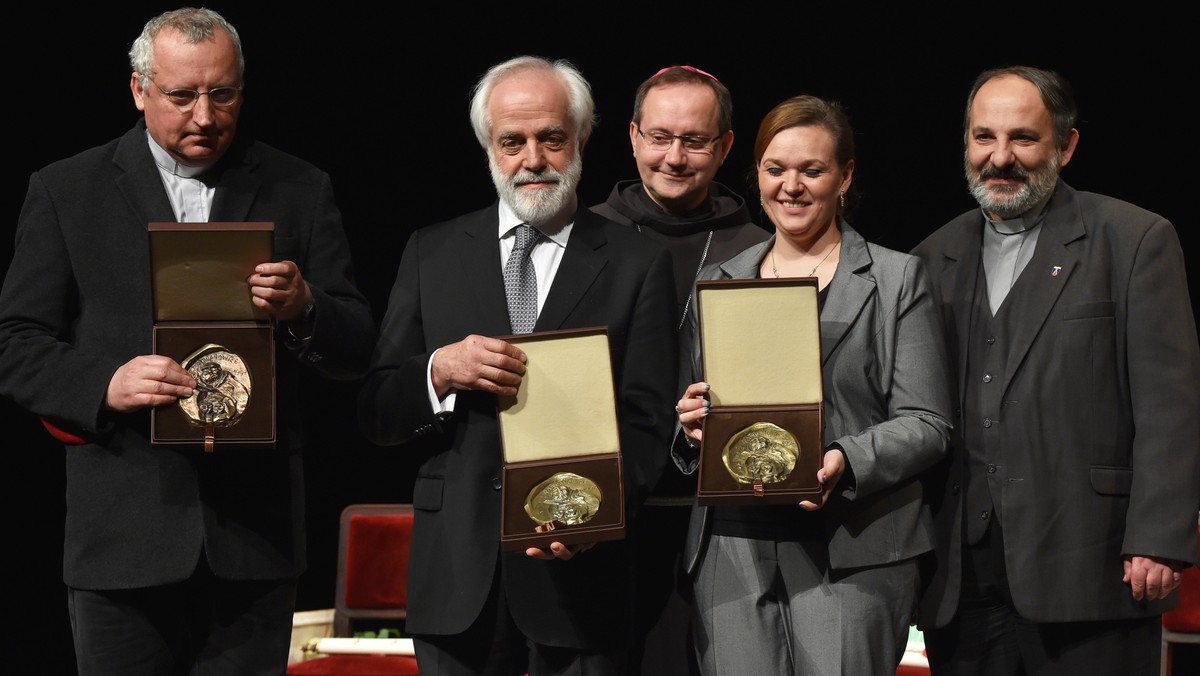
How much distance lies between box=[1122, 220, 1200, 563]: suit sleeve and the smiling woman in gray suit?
0.43m

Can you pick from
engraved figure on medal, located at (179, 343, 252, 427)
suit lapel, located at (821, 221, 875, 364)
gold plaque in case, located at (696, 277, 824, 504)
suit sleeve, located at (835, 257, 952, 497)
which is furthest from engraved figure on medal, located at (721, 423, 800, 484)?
engraved figure on medal, located at (179, 343, 252, 427)

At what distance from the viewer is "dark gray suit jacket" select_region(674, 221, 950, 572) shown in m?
2.49

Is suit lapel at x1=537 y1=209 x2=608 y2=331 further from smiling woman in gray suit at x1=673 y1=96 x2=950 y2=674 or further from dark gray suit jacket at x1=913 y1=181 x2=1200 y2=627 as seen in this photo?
dark gray suit jacket at x1=913 y1=181 x2=1200 y2=627

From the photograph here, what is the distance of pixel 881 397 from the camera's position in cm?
260

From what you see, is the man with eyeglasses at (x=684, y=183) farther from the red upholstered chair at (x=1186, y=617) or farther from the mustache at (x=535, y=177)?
the red upholstered chair at (x=1186, y=617)

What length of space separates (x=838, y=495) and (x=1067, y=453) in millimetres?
523

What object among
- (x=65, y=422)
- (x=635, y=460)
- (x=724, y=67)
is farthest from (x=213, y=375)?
(x=724, y=67)

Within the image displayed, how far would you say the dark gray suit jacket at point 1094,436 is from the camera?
8.64 ft

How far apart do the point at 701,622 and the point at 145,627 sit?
3.53ft

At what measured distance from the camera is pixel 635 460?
2.56 metres

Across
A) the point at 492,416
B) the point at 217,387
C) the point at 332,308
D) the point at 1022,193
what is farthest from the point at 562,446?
the point at 1022,193

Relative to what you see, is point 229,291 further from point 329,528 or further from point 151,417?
point 329,528

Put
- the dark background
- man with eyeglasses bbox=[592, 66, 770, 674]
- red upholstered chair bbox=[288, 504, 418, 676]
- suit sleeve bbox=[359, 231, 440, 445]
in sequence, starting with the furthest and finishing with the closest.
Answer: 1. the dark background
2. red upholstered chair bbox=[288, 504, 418, 676]
3. man with eyeglasses bbox=[592, 66, 770, 674]
4. suit sleeve bbox=[359, 231, 440, 445]

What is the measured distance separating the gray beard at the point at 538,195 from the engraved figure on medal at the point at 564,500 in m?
0.58
